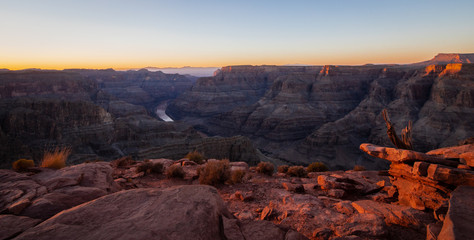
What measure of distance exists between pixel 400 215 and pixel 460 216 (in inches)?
43.3

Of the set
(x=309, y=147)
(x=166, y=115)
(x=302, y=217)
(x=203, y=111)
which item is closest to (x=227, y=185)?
(x=302, y=217)

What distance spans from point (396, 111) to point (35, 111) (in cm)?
6775

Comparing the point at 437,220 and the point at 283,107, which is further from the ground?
the point at 437,220

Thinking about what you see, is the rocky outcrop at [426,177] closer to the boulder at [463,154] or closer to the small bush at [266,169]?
the boulder at [463,154]

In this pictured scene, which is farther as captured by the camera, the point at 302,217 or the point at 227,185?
the point at 227,185

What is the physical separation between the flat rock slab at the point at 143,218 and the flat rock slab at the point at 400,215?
122 inches

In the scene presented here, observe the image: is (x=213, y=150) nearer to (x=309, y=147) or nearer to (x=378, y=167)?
(x=309, y=147)

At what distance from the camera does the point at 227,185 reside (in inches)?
304

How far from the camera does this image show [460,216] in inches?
131

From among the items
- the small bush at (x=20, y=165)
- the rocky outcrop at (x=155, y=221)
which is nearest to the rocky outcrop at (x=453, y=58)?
the rocky outcrop at (x=155, y=221)

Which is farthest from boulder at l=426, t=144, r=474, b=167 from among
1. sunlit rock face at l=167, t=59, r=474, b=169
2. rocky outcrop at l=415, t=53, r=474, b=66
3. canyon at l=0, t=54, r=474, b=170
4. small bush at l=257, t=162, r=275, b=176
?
rocky outcrop at l=415, t=53, r=474, b=66

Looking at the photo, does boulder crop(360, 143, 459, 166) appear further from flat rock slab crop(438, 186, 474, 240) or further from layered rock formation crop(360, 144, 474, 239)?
flat rock slab crop(438, 186, 474, 240)

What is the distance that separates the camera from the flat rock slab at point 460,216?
9.54 feet

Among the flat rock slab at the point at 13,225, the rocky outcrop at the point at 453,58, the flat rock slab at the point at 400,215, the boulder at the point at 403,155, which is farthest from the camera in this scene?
the rocky outcrop at the point at 453,58
